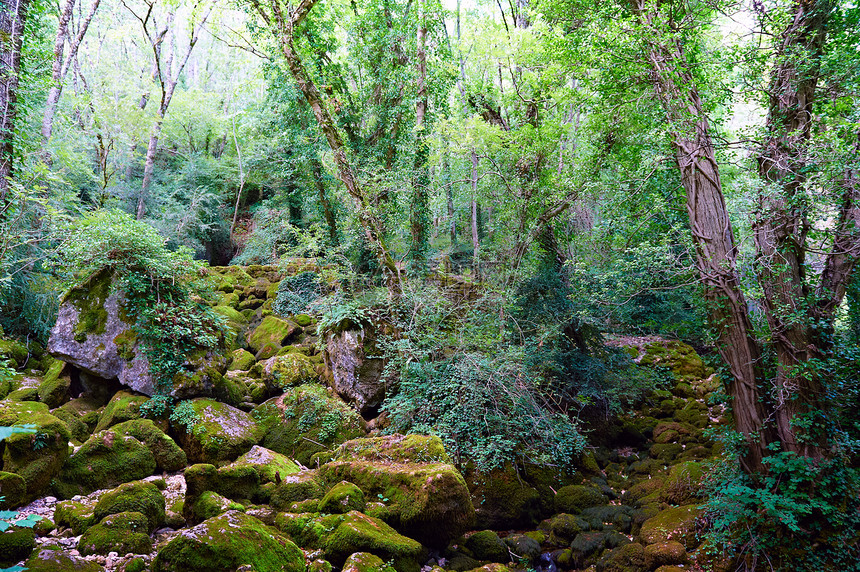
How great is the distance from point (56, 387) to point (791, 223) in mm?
11335

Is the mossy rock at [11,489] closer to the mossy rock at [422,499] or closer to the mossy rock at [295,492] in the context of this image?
the mossy rock at [295,492]

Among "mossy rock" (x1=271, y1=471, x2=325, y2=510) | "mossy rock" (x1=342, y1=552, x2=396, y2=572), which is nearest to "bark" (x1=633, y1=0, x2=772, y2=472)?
"mossy rock" (x1=342, y1=552, x2=396, y2=572)

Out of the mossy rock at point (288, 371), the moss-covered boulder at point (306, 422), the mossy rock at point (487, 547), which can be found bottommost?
the mossy rock at point (487, 547)

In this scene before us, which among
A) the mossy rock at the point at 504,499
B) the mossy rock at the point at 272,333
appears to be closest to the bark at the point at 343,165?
the mossy rock at the point at 272,333

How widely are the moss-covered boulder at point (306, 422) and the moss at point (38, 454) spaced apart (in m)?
2.85

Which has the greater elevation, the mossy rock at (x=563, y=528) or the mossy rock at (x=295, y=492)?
the mossy rock at (x=295, y=492)

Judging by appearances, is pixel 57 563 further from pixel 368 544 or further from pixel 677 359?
pixel 677 359

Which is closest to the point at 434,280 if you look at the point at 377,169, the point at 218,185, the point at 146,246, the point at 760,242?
the point at 377,169

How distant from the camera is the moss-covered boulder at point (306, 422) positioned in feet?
24.4

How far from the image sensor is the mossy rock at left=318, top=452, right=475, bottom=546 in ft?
16.3

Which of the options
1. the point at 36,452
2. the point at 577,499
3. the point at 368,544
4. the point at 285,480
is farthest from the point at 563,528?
the point at 36,452

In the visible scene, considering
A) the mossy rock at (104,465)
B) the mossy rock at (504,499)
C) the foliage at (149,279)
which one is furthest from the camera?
the foliage at (149,279)

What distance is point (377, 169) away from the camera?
1094cm

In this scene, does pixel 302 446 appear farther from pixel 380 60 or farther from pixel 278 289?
pixel 380 60
